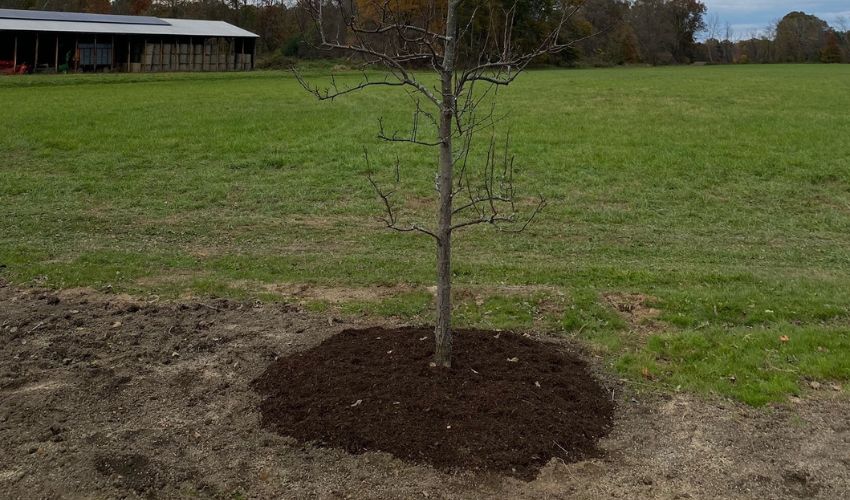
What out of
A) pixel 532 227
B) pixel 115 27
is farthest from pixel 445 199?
pixel 115 27

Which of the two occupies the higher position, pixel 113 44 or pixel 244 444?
pixel 113 44

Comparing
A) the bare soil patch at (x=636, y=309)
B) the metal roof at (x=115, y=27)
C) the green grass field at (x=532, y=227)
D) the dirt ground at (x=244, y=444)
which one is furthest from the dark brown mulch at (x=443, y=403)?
the metal roof at (x=115, y=27)

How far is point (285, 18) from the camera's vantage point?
62.5 m

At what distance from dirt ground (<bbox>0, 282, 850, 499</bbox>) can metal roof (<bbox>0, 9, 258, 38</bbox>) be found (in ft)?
141

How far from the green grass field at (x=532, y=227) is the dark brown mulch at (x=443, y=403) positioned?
87 centimetres

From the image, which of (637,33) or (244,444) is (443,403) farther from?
(637,33)

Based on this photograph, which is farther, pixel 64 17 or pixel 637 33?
pixel 637 33

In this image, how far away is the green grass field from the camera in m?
7.09

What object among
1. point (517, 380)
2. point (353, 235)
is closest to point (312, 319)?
point (517, 380)

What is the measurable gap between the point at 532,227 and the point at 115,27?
42828 mm

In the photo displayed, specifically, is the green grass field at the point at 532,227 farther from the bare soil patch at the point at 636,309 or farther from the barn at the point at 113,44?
the barn at the point at 113,44

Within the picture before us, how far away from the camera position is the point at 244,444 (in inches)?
187

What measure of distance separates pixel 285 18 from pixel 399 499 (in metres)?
62.6

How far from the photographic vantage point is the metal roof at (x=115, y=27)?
43812 millimetres
